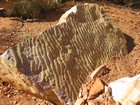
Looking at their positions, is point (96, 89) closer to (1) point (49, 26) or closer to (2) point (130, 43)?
(2) point (130, 43)

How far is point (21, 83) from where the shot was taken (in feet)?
12.4

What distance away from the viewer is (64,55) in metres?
4.06

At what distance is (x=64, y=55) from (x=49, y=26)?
3.40ft

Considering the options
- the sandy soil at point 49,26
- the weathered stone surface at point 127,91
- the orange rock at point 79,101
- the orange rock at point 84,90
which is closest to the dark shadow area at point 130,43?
the sandy soil at point 49,26

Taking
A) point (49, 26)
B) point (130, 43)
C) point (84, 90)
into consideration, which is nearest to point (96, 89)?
point (84, 90)

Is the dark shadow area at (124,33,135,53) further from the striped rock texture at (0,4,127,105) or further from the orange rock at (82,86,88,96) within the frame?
the orange rock at (82,86,88,96)

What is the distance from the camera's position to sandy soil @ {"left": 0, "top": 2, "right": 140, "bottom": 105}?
3891mm

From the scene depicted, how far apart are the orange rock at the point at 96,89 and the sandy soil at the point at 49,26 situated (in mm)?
193

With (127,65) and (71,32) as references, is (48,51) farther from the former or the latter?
(127,65)

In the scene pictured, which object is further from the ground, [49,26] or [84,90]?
[49,26]

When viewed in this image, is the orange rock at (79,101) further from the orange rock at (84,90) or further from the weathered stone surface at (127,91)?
the weathered stone surface at (127,91)

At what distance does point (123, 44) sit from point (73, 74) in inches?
41.4

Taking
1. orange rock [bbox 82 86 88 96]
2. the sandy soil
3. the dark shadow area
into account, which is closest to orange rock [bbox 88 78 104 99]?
orange rock [bbox 82 86 88 96]

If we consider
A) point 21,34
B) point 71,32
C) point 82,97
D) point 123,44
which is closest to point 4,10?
point 21,34
